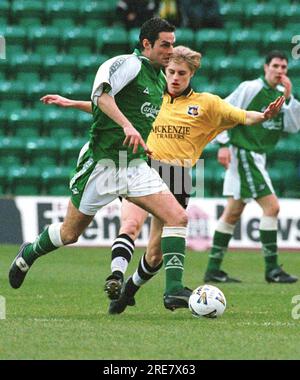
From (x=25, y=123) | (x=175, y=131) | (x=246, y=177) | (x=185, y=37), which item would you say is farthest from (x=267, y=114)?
(x=185, y=37)

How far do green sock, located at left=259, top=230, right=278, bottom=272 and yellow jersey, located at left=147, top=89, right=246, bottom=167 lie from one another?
2.81m

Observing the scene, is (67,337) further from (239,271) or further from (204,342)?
(239,271)

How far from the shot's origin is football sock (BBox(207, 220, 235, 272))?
11.8 meters

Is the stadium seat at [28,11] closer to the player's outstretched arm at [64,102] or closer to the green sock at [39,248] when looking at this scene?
the player's outstretched arm at [64,102]

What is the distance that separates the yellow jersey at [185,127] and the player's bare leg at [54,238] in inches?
45.4

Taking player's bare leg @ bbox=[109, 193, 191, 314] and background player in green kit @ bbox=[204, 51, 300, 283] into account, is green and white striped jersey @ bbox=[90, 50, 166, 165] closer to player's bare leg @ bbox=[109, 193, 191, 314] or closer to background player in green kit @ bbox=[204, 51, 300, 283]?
player's bare leg @ bbox=[109, 193, 191, 314]

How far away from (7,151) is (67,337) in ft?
37.5

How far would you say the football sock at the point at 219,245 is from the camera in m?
11.8

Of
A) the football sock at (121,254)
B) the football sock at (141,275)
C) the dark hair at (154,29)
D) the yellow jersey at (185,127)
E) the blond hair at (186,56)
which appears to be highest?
the dark hair at (154,29)

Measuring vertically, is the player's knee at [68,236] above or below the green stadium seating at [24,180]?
above

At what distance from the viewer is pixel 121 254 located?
8242 mm

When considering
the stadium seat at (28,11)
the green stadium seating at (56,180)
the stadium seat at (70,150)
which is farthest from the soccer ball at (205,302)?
the stadium seat at (28,11)

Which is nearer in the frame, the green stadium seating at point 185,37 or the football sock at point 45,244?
the football sock at point 45,244
